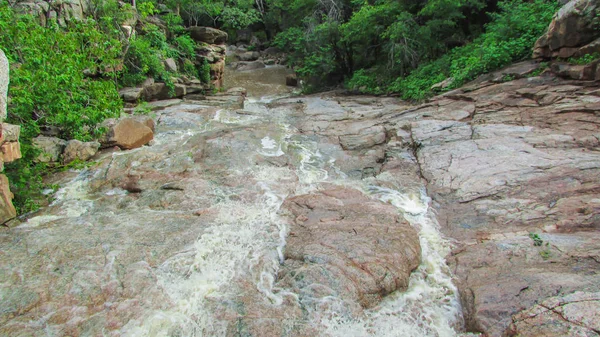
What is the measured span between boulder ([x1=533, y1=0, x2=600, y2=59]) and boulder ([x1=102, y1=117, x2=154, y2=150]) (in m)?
12.1

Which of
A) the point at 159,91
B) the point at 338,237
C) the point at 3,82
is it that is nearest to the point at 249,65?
the point at 159,91

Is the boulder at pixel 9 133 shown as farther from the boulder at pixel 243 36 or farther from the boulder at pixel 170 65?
the boulder at pixel 243 36

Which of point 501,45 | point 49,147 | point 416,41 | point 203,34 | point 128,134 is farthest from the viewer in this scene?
point 203,34

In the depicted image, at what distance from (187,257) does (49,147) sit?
18.2ft

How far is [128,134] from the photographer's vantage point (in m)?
9.50

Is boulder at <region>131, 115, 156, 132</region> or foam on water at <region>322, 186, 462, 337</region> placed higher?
boulder at <region>131, 115, 156, 132</region>

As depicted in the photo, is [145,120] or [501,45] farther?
[501,45]

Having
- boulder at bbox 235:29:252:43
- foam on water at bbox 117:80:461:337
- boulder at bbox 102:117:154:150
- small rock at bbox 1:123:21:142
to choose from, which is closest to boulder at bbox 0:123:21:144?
small rock at bbox 1:123:21:142

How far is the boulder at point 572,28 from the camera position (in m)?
8.86

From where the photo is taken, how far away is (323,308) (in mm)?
4141

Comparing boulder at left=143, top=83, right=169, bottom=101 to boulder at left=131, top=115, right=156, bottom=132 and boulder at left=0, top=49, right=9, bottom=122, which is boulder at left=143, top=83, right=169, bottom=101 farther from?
boulder at left=0, top=49, right=9, bottom=122

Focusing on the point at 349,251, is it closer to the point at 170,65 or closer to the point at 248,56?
the point at 170,65

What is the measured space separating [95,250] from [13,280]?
961 millimetres

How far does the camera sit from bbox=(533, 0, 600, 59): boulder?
29.1 feet
